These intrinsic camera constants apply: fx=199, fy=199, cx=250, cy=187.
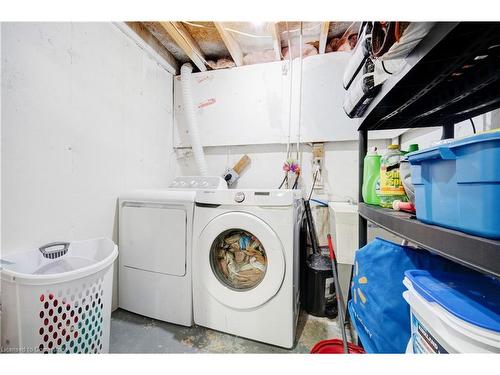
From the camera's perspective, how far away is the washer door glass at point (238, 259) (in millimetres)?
1255

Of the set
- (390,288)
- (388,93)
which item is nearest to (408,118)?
(388,93)

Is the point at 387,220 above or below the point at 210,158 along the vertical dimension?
below

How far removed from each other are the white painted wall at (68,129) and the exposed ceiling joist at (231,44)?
746 mm

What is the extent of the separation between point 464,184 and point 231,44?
1921 mm

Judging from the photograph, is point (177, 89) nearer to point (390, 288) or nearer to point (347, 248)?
point (347, 248)

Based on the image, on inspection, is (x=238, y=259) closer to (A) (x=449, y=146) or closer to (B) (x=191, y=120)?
(A) (x=449, y=146)

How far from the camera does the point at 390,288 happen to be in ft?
2.15

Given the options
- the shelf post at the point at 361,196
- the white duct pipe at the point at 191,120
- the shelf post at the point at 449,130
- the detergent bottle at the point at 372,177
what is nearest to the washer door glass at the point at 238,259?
the shelf post at the point at 361,196

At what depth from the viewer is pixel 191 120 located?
6.49 ft

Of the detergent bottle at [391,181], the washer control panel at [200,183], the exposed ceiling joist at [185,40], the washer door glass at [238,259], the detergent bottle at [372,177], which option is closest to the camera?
the detergent bottle at [391,181]

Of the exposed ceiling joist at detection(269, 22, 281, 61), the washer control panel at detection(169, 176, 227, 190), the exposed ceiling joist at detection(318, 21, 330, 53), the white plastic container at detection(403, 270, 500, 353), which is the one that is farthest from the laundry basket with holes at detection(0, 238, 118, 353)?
the exposed ceiling joist at detection(318, 21, 330, 53)

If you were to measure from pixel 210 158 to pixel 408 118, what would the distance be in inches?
67.2

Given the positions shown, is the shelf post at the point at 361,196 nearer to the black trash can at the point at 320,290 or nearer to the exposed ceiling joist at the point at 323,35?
the black trash can at the point at 320,290
